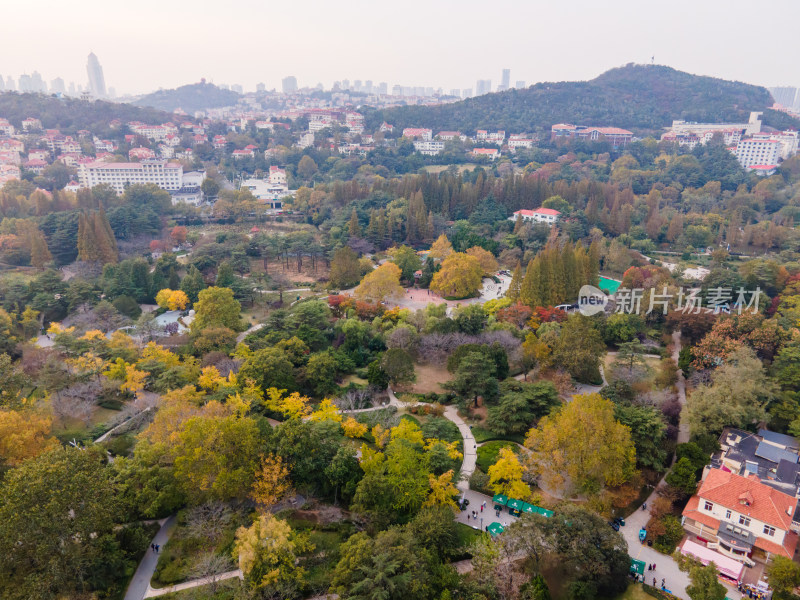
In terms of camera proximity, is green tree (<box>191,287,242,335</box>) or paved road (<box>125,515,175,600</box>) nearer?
paved road (<box>125,515,175,600</box>)

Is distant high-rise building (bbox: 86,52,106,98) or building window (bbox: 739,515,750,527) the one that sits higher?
distant high-rise building (bbox: 86,52,106,98)

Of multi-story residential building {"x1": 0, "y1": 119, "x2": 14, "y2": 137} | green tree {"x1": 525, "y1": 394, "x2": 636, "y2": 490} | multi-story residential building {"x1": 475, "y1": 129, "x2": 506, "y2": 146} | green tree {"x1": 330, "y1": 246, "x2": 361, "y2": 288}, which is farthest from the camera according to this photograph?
multi-story residential building {"x1": 475, "y1": 129, "x2": 506, "y2": 146}

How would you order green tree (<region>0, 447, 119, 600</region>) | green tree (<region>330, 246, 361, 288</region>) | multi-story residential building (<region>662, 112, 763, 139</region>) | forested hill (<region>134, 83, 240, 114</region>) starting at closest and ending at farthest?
green tree (<region>0, 447, 119, 600</region>)
green tree (<region>330, 246, 361, 288</region>)
multi-story residential building (<region>662, 112, 763, 139</region>)
forested hill (<region>134, 83, 240, 114</region>)

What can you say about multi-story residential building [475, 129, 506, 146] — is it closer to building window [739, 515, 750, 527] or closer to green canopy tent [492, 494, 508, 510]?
green canopy tent [492, 494, 508, 510]

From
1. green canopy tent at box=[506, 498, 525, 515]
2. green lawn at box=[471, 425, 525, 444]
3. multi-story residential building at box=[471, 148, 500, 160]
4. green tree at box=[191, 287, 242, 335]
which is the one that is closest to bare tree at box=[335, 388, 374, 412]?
green lawn at box=[471, 425, 525, 444]

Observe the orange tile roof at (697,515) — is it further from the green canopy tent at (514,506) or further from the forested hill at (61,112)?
the forested hill at (61,112)

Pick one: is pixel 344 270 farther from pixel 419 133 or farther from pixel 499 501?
pixel 419 133
